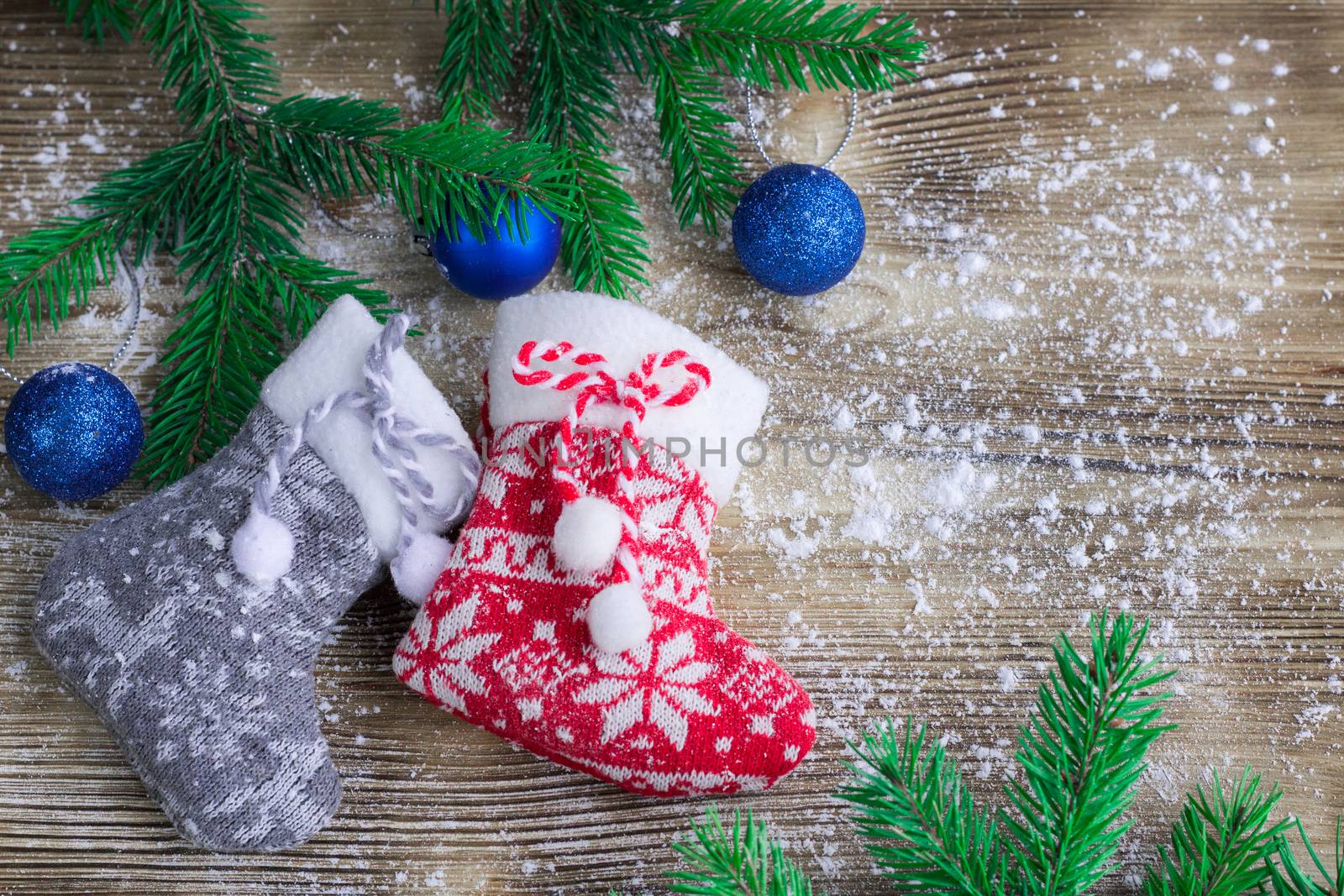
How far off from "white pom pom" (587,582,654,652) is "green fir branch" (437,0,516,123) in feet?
1.94

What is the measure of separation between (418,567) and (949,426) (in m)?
0.66

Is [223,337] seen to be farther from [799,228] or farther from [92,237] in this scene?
[799,228]

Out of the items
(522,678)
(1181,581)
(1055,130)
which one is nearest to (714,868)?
(522,678)

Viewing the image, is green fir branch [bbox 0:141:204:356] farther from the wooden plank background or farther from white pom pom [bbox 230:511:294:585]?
white pom pom [bbox 230:511:294:585]

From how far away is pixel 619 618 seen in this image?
962 millimetres

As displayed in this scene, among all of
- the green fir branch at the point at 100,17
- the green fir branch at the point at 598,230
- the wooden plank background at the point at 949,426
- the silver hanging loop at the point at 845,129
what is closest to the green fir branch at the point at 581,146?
the green fir branch at the point at 598,230

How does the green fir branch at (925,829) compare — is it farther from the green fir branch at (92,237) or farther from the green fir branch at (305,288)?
the green fir branch at (92,237)

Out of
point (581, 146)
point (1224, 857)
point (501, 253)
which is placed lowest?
point (1224, 857)

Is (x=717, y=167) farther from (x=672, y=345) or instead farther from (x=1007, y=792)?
(x=1007, y=792)

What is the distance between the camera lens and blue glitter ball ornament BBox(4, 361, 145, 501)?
1058 millimetres

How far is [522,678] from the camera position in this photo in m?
1.01

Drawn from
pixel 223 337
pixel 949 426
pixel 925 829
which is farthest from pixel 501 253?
pixel 925 829

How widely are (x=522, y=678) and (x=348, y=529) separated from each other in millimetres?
243

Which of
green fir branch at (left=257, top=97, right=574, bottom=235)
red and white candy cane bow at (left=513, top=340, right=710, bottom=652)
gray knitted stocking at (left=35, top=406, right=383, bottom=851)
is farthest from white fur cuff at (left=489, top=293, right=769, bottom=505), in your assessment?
gray knitted stocking at (left=35, top=406, right=383, bottom=851)
